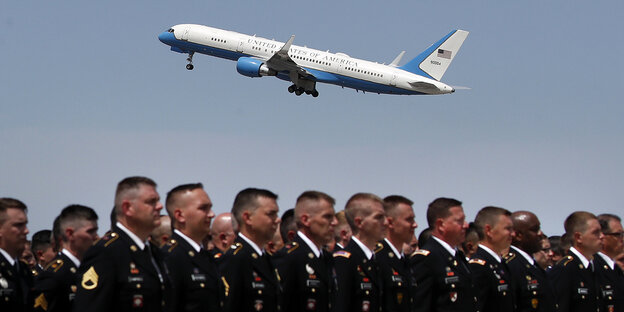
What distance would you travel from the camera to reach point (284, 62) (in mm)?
70812

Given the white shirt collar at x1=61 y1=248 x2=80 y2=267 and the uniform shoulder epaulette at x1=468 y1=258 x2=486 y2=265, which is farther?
the uniform shoulder epaulette at x1=468 y1=258 x2=486 y2=265

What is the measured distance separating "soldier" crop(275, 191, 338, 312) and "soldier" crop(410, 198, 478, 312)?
1.40 metres

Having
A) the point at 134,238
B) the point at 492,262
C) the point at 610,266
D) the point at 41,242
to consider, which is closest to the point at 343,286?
the point at 492,262

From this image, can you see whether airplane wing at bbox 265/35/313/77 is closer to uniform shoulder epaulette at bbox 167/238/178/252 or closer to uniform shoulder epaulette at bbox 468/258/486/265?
uniform shoulder epaulette at bbox 468/258/486/265

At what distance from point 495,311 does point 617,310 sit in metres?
2.31

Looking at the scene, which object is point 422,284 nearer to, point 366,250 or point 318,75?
point 366,250

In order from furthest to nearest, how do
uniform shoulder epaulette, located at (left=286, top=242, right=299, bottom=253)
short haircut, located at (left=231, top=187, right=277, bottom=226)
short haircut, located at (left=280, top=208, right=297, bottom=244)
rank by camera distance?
1. short haircut, located at (left=280, top=208, right=297, bottom=244)
2. uniform shoulder epaulette, located at (left=286, top=242, right=299, bottom=253)
3. short haircut, located at (left=231, top=187, right=277, bottom=226)

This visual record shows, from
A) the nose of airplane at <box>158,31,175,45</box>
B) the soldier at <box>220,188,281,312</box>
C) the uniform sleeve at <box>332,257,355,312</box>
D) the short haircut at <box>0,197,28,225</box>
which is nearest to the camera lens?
the short haircut at <box>0,197,28,225</box>

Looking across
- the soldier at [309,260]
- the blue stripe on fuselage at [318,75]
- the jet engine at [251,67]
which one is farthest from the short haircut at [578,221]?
the blue stripe on fuselage at [318,75]

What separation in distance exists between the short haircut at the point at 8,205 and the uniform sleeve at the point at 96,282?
172 centimetres

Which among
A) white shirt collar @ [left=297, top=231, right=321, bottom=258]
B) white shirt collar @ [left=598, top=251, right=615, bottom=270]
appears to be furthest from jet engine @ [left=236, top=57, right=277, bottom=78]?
white shirt collar @ [left=297, top=231, right=321, bottom=258]

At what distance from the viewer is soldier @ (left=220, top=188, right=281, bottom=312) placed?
10.1 metres

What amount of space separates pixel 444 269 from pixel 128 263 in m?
4.58

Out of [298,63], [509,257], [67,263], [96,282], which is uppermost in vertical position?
[298,63]
